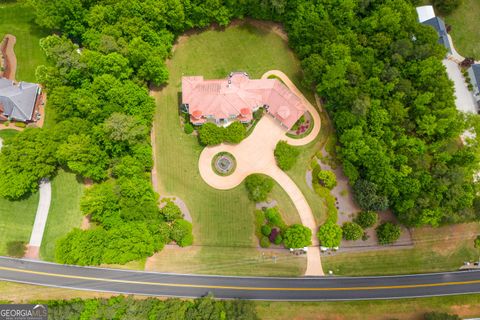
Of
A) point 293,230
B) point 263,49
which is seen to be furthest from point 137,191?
point 263,49

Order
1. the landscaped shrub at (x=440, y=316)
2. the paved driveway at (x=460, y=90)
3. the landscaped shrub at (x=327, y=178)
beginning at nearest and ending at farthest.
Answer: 1. the landscaped shrub at (x=440, y=316)
2. the landscaped shrub at (x=327, y=178)
3. the paved driveway at (x=460, y=90)

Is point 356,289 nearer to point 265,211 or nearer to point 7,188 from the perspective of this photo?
point 265,211

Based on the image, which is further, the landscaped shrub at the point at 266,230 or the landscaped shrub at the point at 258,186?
the landscaped shrub at the point at 258,186

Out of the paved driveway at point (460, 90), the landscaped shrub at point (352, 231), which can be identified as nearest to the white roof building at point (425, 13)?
the paved driveway at point (460, 90)

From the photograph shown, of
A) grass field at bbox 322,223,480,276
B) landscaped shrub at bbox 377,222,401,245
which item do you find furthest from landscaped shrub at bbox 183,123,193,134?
landscaped shrub at bbox 377,222,401,245

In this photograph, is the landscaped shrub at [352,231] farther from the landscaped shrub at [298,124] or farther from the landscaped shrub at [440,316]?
the landscaped shrub at [298,124]

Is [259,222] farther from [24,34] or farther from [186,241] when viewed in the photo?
[24,34]

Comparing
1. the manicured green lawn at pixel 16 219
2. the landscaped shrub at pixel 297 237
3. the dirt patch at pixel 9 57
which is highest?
the dirt patch at pixel 9 57

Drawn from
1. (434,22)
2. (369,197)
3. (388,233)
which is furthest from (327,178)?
(434,22)
